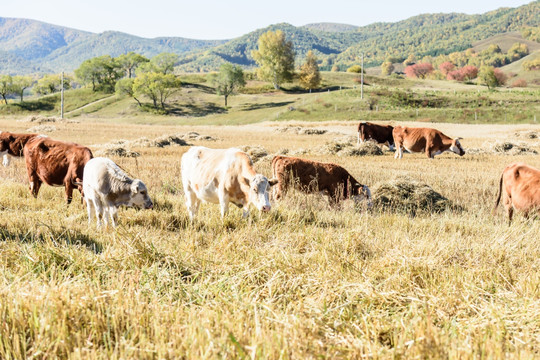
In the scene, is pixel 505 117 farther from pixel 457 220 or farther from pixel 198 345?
pixel 198 345

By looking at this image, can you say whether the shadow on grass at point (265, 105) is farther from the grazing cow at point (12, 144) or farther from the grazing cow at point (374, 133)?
the grazing cow at point (12, 144)

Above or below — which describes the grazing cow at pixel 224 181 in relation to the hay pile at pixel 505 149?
above

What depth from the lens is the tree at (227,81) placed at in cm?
9106

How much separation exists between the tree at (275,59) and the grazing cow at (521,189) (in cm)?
9551

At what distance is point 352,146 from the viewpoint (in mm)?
21828

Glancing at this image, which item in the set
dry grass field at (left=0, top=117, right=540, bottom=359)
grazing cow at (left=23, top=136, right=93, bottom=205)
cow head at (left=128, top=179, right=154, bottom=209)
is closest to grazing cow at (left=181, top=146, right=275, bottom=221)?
dry grass field at (left=0, top=117, right=540, bottom=359)

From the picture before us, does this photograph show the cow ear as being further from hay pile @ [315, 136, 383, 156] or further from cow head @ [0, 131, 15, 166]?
hay pile @ [315, 136, 383, 156]

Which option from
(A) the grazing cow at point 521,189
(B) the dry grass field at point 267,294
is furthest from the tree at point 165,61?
(B) the dry grass field at point 267,294

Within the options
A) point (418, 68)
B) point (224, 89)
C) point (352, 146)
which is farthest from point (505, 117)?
point (418, 68)

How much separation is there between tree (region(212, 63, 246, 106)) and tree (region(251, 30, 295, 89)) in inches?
408

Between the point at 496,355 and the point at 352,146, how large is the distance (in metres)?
19.7

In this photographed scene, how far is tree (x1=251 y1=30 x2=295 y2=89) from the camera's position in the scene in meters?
102

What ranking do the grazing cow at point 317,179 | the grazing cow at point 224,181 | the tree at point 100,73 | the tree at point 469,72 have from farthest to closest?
the tree at point 469,72 → the tree at point 100,73 → the grazing cow at point 317,179 → the grazing cow at point 224,181

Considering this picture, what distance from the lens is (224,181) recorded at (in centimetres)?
720
